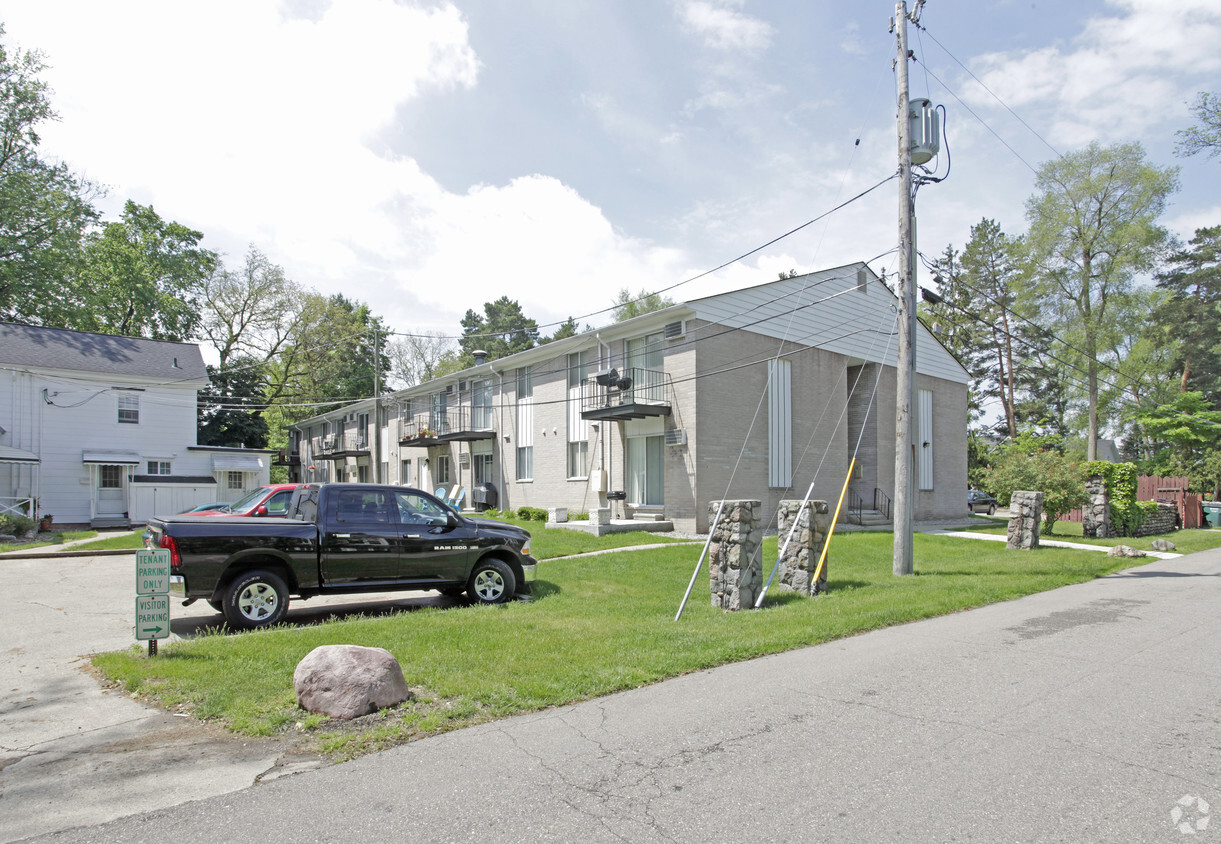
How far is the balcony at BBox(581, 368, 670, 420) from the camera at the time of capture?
20922 mm

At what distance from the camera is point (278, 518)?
9297 mm

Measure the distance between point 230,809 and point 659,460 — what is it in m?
18.5

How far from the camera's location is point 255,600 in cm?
859

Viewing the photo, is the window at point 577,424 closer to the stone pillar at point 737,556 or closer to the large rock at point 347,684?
the stone pillar at point 737,556

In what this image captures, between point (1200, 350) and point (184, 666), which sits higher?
point (1200, 350)

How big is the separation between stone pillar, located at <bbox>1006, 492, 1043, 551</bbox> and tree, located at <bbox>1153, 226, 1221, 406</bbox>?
37790mm

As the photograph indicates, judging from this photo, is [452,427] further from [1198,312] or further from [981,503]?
[1198,312]

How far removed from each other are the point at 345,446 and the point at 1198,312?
5611 cm

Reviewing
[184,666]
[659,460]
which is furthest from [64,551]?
[659,460]

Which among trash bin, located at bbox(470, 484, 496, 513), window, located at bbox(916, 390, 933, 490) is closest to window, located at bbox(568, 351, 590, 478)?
trash bin, located at bbox(470, 484, 496, 513)

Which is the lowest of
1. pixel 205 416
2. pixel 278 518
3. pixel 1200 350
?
pixel 278 518

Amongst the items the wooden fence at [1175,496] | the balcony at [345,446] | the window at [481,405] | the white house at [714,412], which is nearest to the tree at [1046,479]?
the white house at [714,412]

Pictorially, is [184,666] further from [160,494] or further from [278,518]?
Answer: [160,494]

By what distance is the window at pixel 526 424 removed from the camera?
2733cm
